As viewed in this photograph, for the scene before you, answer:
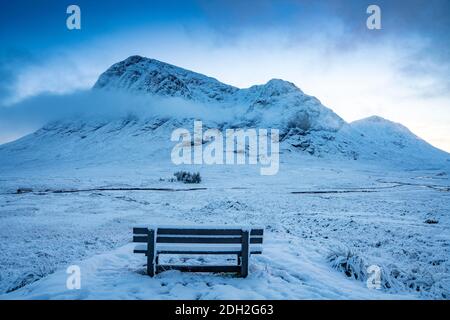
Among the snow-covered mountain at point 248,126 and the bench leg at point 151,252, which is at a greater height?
the snow-covered mountain at point 248,126

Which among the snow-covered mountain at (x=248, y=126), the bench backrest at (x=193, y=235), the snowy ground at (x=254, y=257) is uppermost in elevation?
the snow-covered mountain at (x=248, y=126)

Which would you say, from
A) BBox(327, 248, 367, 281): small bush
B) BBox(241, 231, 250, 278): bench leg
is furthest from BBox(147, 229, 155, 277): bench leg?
BBox(327, 248, 367, 281): small bush

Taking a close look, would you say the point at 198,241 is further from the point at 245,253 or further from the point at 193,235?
the point at 245,253

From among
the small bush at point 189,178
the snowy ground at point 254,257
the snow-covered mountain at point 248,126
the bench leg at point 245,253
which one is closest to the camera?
the snowy ground at point 254,257

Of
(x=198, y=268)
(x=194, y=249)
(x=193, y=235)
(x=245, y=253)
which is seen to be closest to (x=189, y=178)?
(x=198, y=268)

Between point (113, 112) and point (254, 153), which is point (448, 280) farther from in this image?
point (113, 112)

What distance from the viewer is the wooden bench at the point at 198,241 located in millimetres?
6082

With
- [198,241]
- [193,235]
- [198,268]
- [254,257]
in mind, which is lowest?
[254,257]

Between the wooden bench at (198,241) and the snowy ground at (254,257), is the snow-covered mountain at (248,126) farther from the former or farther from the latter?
the wooden bench at (198,241)

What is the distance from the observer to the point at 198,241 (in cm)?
609

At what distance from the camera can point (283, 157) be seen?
108m

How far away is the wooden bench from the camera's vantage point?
608 cm

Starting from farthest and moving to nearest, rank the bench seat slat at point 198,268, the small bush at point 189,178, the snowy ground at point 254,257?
the small bush at point 189,178
the bench seat slat at point 198,268
the snowy ground at point 254,257

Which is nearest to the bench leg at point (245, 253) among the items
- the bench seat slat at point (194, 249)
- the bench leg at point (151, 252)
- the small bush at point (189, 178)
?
the bench seat slat at point (194, 249)
